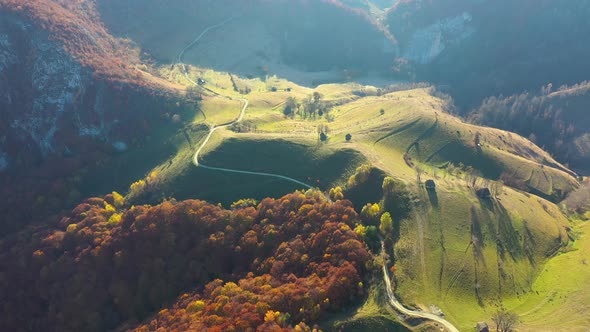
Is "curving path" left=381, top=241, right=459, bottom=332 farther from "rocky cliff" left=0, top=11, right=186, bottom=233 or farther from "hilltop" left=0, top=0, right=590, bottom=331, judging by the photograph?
"rocky cliff" left=0, top=11, right=186, bottom=233

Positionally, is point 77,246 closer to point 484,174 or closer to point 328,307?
point 328,307

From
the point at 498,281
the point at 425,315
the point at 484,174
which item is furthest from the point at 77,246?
the point at 484,174

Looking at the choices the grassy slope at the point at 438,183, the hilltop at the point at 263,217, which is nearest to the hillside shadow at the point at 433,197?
the grassy slope at the point at 438,183

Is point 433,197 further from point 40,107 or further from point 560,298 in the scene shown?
point 40,107

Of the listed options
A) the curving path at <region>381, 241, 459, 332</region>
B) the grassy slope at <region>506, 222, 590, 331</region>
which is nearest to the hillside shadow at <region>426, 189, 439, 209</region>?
the grassy slope at <region>506, 222, 590, 331</region>

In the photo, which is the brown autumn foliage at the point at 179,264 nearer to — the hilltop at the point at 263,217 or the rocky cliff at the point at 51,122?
the hilltop at the point at 263,217
